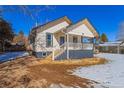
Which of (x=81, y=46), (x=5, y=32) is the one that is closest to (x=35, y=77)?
(x=5, y=32)

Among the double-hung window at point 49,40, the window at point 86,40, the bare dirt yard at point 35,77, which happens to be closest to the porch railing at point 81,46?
the window at point 86,40

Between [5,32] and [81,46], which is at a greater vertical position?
[5,32]

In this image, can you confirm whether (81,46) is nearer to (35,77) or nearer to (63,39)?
(63,39)

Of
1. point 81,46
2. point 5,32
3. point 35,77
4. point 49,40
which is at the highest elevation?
point 5,32

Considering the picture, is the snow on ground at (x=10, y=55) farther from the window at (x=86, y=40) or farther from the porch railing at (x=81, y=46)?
the window at (x=86, y=40)

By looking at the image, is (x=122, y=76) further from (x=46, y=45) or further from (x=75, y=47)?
(x=75, y=47)

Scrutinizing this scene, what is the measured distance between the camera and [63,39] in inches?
611

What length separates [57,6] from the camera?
10180 millimetres

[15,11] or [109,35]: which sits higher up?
[15,11]

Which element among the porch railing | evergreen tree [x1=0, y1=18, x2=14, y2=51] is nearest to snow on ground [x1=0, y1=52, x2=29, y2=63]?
evergreen tree [x1=0, y1=18, x2=14, y2=51]

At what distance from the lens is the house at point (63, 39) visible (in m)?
13.0

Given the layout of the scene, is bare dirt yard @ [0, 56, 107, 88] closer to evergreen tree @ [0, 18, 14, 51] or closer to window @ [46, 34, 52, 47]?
evergreen tree @ [0, 18, 14, 51]
